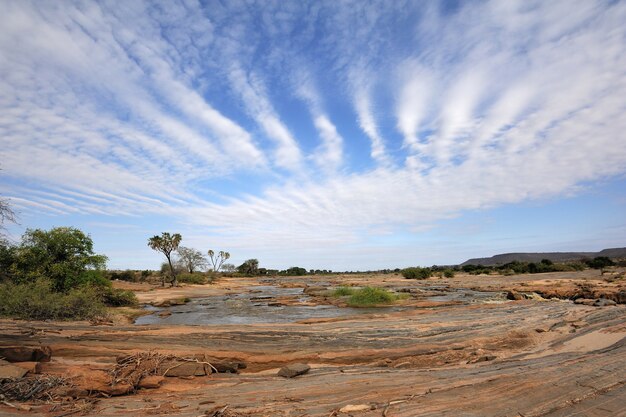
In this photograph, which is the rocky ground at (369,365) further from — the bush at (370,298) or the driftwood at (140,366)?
the bush at (370,298)

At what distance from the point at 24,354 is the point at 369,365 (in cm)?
1177

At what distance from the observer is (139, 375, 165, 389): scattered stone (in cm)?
1081

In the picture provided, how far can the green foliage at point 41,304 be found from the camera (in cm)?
2238

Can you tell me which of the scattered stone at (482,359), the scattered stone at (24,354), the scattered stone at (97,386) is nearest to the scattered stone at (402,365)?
the scattered stone at (482,359)

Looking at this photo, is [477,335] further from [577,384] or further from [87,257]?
[87,257]

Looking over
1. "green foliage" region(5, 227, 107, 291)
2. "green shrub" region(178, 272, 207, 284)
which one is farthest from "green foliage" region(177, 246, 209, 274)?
"green foliage" region(5, 227, 107, 291)

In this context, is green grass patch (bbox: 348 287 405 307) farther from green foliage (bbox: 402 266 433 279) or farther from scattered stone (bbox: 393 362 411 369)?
green foliage (bbox: 402 266 433 279)

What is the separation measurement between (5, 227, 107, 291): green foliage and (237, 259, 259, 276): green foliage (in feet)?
364

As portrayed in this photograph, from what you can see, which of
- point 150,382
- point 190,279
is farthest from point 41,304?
point 190,279

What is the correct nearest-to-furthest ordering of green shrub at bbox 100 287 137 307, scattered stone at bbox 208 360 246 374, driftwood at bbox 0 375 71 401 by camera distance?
1. driftwood at bbox 0 375 71 401
2. scattered stone at bbox 208 360 246 374
3. green shrub at bbox 100 287 137 307

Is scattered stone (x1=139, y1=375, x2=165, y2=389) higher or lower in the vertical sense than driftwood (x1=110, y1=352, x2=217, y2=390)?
lower

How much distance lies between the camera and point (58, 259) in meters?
35.3

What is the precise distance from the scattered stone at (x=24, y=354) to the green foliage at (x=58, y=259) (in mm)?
23939

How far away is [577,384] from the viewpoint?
948 cm
